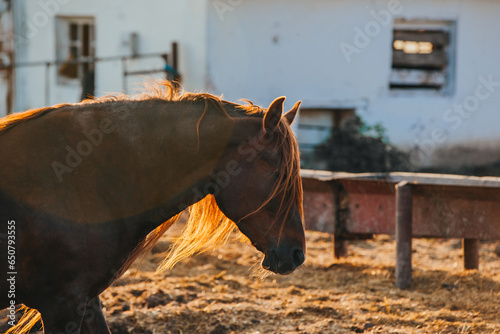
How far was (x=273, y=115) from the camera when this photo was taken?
107 inches

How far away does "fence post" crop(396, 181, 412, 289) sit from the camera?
505 centimetres

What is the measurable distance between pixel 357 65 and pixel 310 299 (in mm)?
8061

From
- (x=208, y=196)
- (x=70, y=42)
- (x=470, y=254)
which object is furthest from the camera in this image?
(x=70, y=42)

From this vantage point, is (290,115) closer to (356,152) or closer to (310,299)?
(310,299)

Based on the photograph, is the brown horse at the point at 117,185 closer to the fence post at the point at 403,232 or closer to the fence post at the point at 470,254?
the fence post at the point at 403,232

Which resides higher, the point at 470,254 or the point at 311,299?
the point at 470,254

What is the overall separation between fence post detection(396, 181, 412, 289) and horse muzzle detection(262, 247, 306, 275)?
2.50m

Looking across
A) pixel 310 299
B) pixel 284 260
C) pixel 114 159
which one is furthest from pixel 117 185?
pixel 310 299

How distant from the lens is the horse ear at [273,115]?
2688mm

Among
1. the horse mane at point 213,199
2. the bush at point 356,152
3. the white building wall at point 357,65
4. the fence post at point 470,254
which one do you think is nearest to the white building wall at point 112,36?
the white building wall at point 357,65

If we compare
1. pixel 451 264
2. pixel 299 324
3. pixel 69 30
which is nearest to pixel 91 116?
pixel 299 324

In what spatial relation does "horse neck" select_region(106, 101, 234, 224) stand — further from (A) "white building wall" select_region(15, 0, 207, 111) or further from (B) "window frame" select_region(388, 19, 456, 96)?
(B) "window frame" select_region(388, 19, 456, 96)

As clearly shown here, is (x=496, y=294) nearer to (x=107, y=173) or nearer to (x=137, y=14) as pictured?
(x=107, y=173)

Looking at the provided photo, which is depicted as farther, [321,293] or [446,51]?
[446,51]
